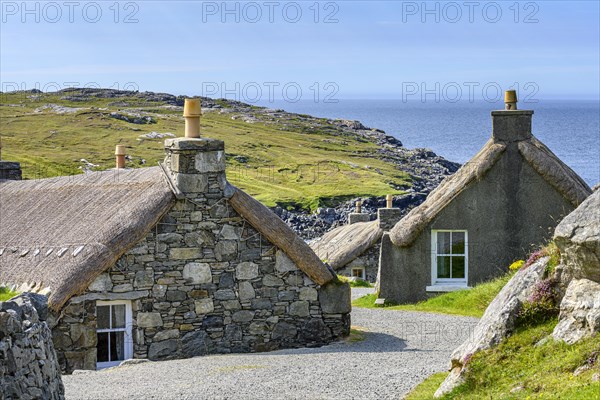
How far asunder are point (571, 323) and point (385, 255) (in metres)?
14.1

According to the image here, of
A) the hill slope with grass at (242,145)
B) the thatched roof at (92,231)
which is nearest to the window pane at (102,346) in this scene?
the thatched roof at (92,231)

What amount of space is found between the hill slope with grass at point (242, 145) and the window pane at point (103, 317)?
63.9 meters

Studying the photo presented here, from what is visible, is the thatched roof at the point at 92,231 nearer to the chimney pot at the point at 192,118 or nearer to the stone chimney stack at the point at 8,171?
the chimney pot at the point at 192,118

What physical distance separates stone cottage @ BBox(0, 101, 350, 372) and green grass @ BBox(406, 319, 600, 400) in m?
7.41

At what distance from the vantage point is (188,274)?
19.2 m

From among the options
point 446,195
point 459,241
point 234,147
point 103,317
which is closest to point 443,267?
point 459,241

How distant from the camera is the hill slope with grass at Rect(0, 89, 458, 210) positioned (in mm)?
96625

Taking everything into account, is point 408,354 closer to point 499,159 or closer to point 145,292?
point 145,292

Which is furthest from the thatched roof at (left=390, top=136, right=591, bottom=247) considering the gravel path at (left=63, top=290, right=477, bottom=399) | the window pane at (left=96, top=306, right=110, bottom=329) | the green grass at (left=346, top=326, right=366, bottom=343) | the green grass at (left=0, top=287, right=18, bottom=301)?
the green grass at (left=0, top=287, right=18, bottom=301)

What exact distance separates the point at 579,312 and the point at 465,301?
11.6m

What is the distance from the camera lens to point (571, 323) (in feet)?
37.2

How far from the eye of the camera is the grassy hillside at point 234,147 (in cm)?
9556

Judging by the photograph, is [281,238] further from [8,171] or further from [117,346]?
[8,171]

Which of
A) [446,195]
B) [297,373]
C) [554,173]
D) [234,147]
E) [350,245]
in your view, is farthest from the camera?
[234,147]
